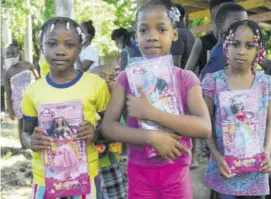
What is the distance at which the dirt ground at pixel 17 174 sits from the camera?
4.22 meters

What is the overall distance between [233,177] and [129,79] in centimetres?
95

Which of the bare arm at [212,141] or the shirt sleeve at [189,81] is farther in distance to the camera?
the bare arm at [212,141]

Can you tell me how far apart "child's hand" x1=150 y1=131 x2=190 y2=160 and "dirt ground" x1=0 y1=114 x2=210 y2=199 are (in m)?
2.20

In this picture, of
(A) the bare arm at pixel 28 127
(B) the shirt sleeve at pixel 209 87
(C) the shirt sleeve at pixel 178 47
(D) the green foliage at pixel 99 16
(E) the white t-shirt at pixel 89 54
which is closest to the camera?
(A) the bare arm at pixel 28 127

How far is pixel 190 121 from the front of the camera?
2082mm

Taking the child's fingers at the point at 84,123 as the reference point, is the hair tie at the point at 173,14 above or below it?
above

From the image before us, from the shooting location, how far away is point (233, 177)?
2.61 metres

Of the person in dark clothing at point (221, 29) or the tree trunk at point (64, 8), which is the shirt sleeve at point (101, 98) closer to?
the person in dark clothing at point (221, 29)

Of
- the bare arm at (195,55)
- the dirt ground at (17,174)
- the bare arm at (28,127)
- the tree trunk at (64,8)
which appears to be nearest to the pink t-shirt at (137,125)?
the bare arm at (28,127)

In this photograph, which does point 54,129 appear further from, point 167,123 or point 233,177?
point 233,177

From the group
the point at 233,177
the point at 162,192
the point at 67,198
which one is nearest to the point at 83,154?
the point at 67,198

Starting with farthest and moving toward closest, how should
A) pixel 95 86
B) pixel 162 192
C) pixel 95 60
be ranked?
pixel 95 60, pixel 95 86, pixel 162 192

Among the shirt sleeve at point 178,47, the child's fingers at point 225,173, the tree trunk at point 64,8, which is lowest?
the child's fingers at point 225,173

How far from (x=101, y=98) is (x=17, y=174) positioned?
3.70m
